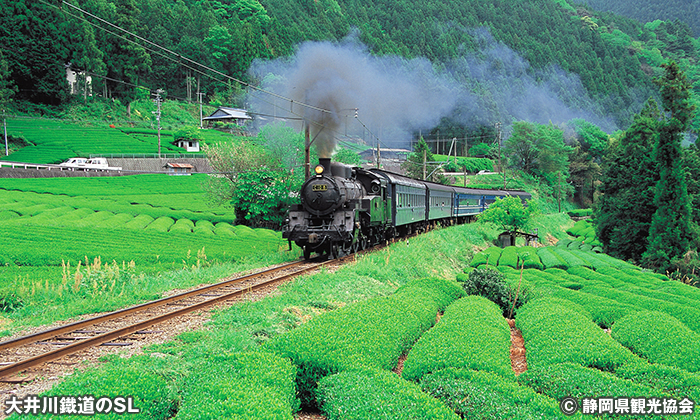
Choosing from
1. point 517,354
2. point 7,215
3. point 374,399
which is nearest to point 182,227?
point 7,215

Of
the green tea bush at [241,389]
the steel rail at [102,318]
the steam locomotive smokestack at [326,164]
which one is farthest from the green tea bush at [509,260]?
the green tea bush at [241,389]

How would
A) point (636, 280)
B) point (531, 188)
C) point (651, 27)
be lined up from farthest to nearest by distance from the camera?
point (651, 27) → point (531, 188) → point (636, 280)

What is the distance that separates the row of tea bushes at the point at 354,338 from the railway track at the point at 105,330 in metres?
3.20

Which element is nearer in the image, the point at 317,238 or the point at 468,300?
the point at 468,300

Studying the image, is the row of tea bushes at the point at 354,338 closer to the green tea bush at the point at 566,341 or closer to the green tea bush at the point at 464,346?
the green tea bush at the point at 464,346

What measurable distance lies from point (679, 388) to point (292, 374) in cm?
550

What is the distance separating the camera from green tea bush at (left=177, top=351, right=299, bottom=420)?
5.20 m

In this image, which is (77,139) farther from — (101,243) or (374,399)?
(374,399)

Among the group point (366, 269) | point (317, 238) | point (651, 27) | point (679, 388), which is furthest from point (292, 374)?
point (651, 27)

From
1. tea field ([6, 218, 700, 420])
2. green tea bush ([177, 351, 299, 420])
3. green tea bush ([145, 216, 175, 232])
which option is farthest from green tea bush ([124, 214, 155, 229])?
green tea bush ([177, 351, 299, 420])

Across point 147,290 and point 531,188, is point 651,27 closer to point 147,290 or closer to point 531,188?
point 531,188

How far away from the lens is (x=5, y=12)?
69.9m

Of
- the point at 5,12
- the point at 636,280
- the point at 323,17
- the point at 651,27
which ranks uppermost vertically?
the point at 651,27

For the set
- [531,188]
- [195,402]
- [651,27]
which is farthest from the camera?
[651,27]
